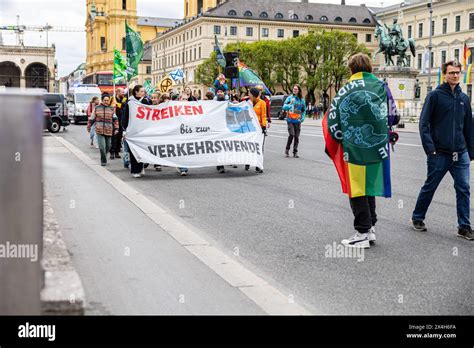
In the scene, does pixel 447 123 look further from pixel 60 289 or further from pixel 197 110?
pixel 197 110

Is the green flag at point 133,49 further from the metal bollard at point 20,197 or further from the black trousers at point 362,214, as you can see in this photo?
the metal bollard at point 20,197

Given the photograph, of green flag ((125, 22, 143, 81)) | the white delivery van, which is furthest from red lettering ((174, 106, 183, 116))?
the white delivery van

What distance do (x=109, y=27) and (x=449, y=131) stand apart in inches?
5584

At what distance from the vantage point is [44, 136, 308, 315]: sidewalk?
4996mm

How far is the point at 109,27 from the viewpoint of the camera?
143375 mm

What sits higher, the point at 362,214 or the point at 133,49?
the point at 133,49

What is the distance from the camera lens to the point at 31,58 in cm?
14750

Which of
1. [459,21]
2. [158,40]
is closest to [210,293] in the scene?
[459,21]

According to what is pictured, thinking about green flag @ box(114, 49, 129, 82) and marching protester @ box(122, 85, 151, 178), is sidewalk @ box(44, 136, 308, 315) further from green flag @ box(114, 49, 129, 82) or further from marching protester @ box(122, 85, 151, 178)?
green flag @ box(114, 49, 129, 82)

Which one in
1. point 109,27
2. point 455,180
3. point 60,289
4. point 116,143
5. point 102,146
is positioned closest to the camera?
point 60,289

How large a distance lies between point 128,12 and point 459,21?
74.6m

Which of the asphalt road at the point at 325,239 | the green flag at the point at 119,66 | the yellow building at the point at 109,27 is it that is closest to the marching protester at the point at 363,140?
the asphalt road at the point at 325,239

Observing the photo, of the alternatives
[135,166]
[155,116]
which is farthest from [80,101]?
[135,166]

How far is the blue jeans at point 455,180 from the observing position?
25.4 ft
